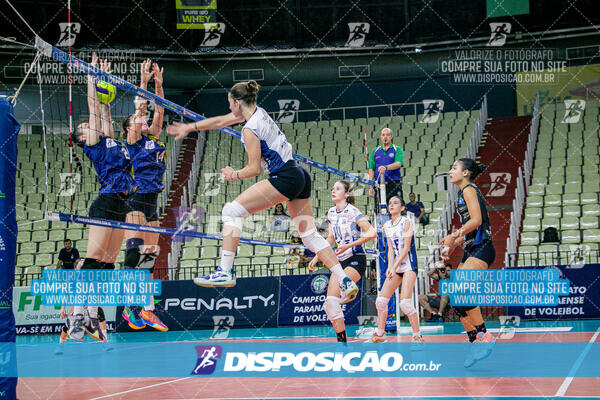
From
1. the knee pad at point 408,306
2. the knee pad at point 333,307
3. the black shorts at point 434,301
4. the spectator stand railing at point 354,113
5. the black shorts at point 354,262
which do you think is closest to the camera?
the knee pad at point 333,307

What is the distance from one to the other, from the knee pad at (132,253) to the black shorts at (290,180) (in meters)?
2.62

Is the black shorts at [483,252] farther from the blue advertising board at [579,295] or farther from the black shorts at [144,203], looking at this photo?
the blue advertising board at [579,295]

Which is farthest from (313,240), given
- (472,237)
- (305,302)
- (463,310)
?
(305,302)

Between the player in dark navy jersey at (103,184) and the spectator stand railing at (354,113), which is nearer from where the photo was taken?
the player in dark navy jersey at (103,184)

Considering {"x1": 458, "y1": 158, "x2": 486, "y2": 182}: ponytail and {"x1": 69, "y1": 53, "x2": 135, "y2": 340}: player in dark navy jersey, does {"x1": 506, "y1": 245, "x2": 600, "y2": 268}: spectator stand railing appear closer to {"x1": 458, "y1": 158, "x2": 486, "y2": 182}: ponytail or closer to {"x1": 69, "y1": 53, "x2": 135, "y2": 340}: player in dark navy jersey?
{"x1": 458, "y1": 158, "x2": 486, "y2": 182}: ponytail

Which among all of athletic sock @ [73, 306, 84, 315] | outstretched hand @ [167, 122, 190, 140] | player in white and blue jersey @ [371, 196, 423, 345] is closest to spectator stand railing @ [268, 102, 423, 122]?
player in white and blue jersey @ [371, 196, 423, 345]

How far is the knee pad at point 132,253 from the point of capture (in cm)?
687

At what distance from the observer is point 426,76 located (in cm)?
2206

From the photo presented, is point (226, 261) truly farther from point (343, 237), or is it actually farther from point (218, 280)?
point (343, 237)

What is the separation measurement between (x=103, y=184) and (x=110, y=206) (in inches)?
11.2

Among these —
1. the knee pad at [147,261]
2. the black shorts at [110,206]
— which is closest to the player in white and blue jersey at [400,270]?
the knee pad at [147,261]

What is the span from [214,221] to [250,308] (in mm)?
2625

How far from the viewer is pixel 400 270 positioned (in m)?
8.59

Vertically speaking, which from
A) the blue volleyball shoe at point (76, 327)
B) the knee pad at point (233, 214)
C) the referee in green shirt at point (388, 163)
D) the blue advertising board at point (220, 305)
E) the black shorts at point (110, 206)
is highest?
the referee in green shirt at point (388, 163)
